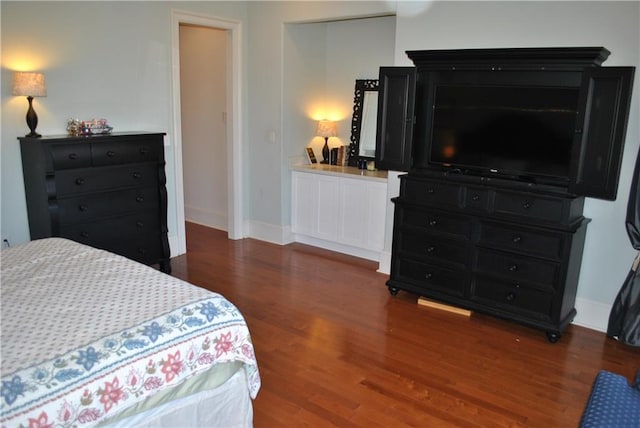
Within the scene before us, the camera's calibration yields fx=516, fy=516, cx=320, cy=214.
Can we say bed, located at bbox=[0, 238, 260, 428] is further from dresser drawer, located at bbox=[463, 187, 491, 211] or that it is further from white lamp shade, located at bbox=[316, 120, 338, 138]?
white lamp shade, located at bbox=[316, 120, 338, 138]

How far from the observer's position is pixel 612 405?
199cm

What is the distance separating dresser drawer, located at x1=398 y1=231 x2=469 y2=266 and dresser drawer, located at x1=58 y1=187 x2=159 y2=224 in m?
2.18

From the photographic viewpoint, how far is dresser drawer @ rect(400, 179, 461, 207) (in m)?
3.86

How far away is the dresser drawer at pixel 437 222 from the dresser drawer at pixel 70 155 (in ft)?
8.22

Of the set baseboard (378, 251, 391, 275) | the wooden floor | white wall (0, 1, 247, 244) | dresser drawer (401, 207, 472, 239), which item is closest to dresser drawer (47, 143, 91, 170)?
white wall (0, 1, 247, 244)

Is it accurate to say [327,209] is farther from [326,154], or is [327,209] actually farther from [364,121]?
[364,121]

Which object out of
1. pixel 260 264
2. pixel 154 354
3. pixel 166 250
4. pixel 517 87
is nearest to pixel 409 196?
pixel 517 87

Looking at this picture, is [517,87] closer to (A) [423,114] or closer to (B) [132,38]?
(A) [423,114]

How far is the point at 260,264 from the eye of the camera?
5.04 meters

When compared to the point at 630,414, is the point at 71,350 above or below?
above

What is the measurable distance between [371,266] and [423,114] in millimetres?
1596

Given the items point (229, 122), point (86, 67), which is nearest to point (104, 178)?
point (86, 67)

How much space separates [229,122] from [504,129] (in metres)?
3.07

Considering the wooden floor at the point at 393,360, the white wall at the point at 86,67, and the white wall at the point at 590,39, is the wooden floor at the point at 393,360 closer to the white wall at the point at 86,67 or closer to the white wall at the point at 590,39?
the white wall at the point at 590,39
